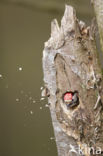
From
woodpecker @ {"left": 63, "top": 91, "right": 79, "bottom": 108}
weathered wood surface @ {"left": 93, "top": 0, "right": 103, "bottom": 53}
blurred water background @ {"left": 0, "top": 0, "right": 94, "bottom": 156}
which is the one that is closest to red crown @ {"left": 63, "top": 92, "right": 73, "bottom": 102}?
woodpecker @ {"left": 63, "top": 91, "right": 79, "bottom": 108}

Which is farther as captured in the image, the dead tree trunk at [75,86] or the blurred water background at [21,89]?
the blurred water background at [21,89]

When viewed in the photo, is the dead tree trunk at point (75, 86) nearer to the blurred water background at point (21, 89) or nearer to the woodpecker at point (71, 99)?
the woodpecker at point (71, 99)

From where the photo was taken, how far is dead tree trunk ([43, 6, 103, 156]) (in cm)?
119

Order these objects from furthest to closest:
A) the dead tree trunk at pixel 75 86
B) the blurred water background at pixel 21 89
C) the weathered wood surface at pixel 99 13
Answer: the blurred water background at pixel 21 89 → the weathered wood surface at pixel 99 13 → the dead tree trunk at pixel 75 86

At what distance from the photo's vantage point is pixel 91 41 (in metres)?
1.24

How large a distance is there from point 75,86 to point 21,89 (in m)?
1.01

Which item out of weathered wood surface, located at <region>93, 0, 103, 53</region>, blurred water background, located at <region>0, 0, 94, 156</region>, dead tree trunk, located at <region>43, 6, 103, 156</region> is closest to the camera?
dead tree trunk, located at <region>43, 6, 103, 156</region>

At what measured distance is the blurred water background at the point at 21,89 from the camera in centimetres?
215

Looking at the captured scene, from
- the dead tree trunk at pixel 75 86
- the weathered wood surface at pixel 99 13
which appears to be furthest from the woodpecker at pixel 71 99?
the weathered wood surface at pixel 99 13

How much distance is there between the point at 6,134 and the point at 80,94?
3.58ft

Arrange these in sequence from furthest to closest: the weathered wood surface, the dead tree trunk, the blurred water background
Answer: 1. the blurred water background
2. the weathered wood surface
3. the dead tree trunk

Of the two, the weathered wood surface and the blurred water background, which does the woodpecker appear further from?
the blurred water background

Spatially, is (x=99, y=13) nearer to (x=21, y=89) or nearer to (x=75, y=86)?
(x=75, y=86)

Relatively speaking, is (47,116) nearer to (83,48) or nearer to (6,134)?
(6,134)
